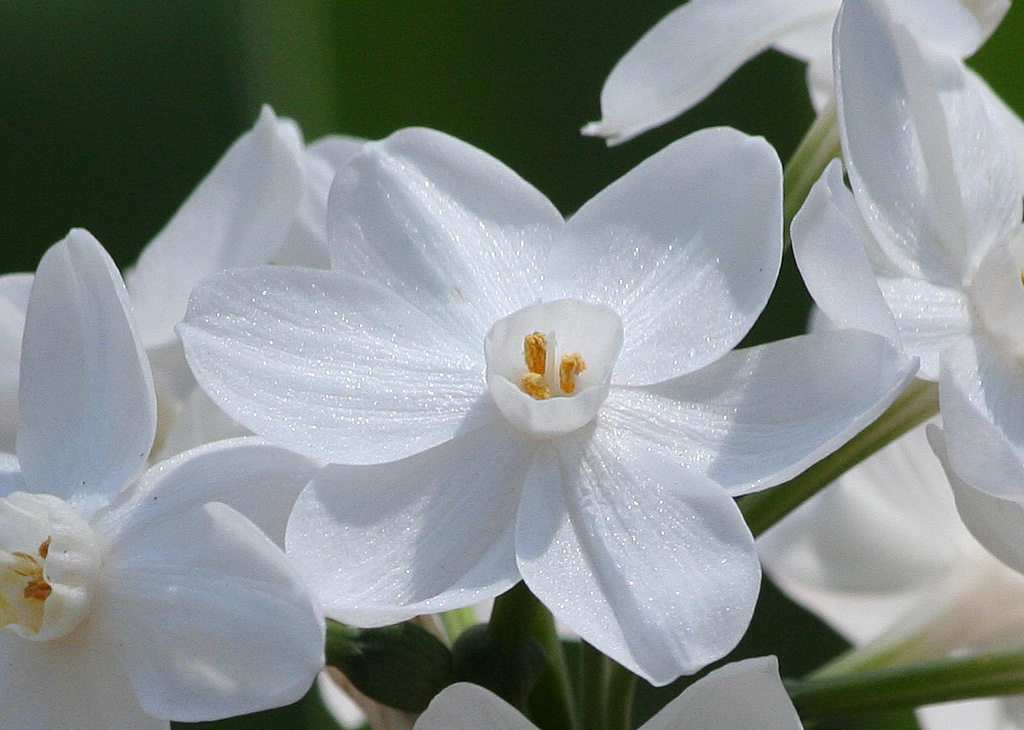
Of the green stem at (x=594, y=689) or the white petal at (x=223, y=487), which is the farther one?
the green stem at (x=594, y=689)

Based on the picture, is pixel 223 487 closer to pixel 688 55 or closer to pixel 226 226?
pixel 226 226

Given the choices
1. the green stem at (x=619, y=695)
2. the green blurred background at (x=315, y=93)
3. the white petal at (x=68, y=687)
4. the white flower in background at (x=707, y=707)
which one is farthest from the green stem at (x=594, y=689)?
the green blurred background at (x=315, y=93)

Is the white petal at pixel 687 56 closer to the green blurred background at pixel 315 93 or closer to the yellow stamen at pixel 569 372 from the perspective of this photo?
the yellow stamen at pixel 569 372

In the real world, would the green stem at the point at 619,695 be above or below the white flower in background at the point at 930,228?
below

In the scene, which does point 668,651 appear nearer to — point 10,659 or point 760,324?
point 10,659

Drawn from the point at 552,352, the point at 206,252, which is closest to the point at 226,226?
the point at 206,252

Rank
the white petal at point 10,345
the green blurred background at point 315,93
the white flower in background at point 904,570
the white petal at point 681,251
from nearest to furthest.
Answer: the white petal at point 681,251, the white petal at point 10,345, the white flower in background at point 904,570, the green blurred background at point 315,93
